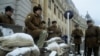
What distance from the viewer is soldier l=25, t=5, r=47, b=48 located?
29.2 ft

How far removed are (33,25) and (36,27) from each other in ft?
0.33

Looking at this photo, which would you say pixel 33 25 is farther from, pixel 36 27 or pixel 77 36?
pixel 77 36

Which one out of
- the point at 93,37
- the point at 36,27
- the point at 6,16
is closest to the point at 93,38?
the point at 93,37

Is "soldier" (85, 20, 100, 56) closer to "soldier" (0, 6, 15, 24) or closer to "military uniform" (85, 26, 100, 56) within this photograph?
"military uniform" (85, 26, 100, 56)

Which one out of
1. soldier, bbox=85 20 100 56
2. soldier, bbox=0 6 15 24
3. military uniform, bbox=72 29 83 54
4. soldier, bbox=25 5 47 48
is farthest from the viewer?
military uniform, bbox=72 29 83 54

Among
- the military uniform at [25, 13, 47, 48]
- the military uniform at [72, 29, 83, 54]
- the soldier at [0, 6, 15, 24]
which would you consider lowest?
the military uniform at [72, 29, 83, 54]

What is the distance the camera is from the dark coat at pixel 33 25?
29.4ft

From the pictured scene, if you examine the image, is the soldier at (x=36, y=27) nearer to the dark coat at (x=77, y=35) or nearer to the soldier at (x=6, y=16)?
the soldier at (x=6, y=16)

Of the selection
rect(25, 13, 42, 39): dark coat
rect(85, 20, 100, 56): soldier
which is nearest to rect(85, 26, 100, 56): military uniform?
rect(85, 20, 100, 56): soldier

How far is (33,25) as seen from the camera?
9141 mm

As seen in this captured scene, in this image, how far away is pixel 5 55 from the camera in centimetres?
582

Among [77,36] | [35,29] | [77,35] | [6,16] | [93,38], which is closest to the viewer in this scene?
[6,16]

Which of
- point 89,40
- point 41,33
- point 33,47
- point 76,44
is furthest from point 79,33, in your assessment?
point 33,47

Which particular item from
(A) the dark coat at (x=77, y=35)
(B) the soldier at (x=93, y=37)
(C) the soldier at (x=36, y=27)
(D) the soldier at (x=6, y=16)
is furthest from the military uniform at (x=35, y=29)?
(A) the dark coat at (x=77, y=35)
